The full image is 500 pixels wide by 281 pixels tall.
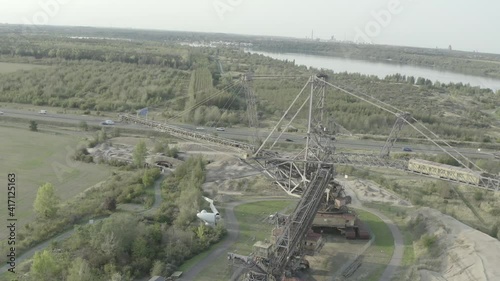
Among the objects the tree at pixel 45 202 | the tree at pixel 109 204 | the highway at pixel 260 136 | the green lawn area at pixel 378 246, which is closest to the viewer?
the green lawn area at pixel 378 246

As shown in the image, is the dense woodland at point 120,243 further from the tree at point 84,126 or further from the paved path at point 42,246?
the tree at point 84,126

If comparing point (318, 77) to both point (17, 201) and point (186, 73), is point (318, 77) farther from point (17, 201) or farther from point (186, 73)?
point (186, 73)

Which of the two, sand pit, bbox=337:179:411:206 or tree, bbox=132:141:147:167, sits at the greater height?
tree, bbox=132:141:147:167

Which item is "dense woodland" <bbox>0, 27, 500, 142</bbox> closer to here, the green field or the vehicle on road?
the green field

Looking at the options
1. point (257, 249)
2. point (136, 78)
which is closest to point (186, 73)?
point (136, 78)

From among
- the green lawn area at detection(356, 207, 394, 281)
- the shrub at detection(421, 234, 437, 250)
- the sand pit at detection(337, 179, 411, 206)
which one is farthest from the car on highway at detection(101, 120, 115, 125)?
the shrub at detection(421, 234, 437, 250)

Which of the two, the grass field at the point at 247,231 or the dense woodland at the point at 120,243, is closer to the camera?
the dense woodland at the point at 120,243

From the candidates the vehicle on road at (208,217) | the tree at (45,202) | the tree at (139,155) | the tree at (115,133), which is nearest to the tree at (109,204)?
the tree at (45,202)
